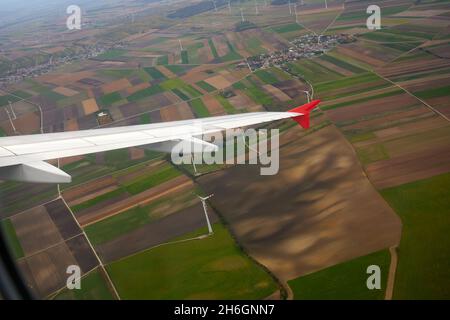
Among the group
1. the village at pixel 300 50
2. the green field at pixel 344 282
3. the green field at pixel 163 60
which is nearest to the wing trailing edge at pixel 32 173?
the green field at pixel 344 282

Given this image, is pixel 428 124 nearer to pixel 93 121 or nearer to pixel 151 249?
pixel 151 249

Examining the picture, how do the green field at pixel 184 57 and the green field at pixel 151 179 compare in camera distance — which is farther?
the green field at pixel 184 57

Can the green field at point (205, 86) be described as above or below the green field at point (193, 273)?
above

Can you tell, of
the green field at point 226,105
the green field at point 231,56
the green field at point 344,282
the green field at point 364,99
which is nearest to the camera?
the green field at point 344,282

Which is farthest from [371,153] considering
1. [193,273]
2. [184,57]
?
[184,57]

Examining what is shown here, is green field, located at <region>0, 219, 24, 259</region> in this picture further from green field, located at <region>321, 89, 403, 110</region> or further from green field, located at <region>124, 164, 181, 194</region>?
green field, located at <region>321, 89, 403, 110</region>


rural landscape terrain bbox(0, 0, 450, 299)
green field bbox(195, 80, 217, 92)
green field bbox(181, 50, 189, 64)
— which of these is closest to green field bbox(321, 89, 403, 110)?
rural landscape terrain bbox(0, 0, 450, 299)

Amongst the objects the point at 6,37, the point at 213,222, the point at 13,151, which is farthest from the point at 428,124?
the point at 6,37

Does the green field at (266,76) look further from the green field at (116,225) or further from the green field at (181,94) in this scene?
the green field at (116,225)
